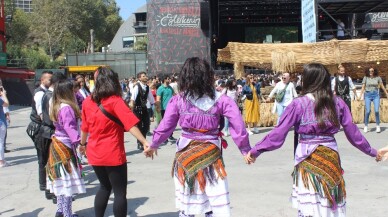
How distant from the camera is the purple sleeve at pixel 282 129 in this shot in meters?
3.84

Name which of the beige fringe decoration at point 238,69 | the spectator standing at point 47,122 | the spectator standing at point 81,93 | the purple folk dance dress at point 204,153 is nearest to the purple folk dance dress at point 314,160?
the purple folk dance dress at point 204,153

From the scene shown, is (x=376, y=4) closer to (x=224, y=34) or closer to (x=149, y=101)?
(x=149, y=101)

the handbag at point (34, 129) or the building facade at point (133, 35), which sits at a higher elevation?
the building facade at point (133, 35)

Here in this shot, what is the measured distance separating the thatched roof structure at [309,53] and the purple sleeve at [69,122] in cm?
838

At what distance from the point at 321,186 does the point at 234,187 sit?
2.81 meters

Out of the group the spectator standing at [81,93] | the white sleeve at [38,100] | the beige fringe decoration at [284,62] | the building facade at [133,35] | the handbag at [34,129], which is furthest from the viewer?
the building facade at [133,35]

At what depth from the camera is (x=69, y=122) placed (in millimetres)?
5070

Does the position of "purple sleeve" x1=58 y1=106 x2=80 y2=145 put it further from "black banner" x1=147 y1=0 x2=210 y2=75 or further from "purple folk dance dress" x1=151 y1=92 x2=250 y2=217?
Result: "black banner" x1=147 y1=0 x2=210 y2=75

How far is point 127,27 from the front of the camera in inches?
3356

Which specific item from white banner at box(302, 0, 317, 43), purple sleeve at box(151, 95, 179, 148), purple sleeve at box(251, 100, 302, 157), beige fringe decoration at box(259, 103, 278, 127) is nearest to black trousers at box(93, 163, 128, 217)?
purple sleeve at box(151, 95, 179, 148)

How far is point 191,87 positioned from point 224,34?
2686 centimetres

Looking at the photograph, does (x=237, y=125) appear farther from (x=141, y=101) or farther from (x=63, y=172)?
(x=141, y=101)

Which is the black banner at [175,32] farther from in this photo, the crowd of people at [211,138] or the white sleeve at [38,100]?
the crowd of people at [211,138]

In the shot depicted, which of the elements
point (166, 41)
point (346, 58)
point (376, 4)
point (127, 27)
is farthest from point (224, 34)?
point (127, 27)
